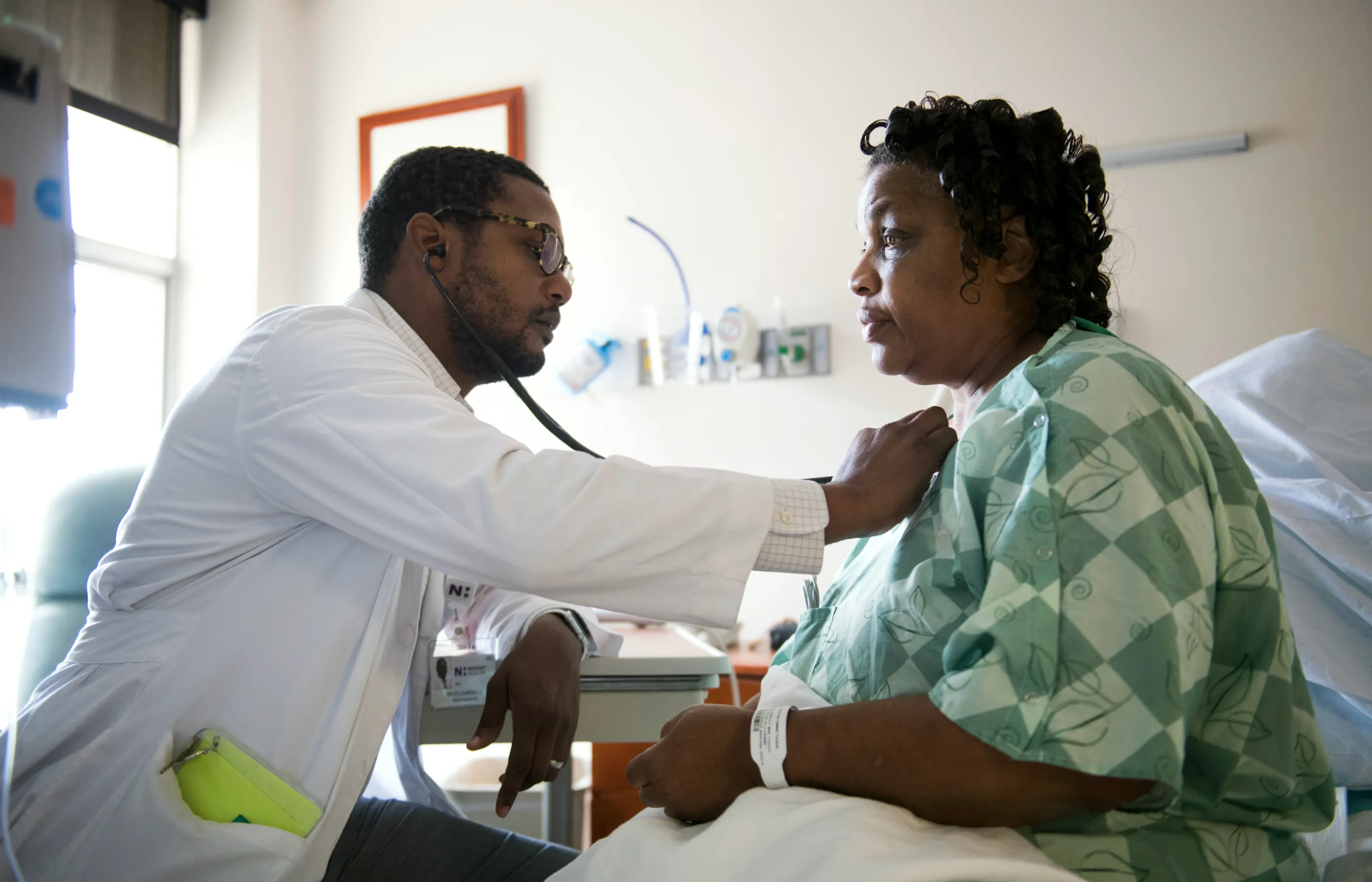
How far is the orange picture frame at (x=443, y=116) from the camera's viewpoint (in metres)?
3.00

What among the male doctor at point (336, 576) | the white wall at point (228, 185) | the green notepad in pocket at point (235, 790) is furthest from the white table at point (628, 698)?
the white wall at point (228, 185)

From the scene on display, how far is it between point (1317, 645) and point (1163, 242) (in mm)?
1559

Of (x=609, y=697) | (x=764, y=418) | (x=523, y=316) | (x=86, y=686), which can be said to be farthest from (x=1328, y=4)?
(x=86, y=686)

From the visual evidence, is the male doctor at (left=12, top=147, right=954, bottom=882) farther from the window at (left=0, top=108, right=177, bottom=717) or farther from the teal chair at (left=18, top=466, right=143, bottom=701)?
the window at (left=0, top=108, right=177, bottom=717)

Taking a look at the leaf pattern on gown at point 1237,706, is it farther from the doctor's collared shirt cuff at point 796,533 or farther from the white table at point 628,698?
the white table at point 628,698

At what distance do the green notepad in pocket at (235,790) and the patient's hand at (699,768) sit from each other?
0.35 m

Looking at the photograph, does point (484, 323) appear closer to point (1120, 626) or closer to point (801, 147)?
point (1120, 626)

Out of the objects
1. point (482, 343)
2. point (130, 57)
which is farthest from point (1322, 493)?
point (130, 57)

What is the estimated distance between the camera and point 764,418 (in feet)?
8.91

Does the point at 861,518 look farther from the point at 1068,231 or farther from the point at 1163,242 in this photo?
the point at 1163,242

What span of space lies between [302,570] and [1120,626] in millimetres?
807

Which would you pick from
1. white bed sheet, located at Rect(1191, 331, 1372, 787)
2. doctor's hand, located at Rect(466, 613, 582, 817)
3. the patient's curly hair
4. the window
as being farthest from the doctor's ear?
the window

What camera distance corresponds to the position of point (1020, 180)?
100 centimetres

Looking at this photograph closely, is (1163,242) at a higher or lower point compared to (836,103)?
lower
